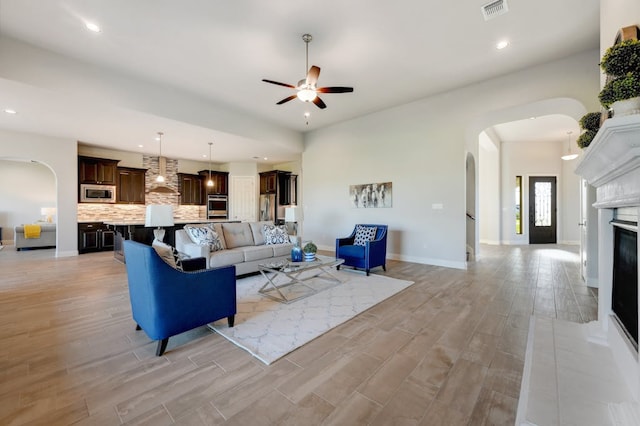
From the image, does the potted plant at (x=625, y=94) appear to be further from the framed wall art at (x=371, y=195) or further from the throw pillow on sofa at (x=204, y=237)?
the framed wall art at (x=371, y=195)

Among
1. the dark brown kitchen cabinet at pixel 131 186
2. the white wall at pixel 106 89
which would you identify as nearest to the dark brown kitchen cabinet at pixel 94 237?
the dark brown kitchen cabinet at pixel 131 186

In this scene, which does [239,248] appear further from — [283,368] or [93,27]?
[93,27]

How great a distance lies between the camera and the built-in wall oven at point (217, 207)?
1000 cm

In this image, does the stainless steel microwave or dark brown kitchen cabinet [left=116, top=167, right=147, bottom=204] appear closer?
the stainless steel microwave

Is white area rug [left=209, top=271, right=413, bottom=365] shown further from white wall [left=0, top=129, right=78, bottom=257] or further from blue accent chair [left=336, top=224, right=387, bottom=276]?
white wall [left=0, top=129, right=78, bottom=257]

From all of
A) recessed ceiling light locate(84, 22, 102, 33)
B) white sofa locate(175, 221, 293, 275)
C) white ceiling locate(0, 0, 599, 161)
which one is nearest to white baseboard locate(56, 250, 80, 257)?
white ceiling locate(0, 0, 599, 161)

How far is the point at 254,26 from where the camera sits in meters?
3.41

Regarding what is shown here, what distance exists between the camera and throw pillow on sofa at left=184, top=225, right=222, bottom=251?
430cm

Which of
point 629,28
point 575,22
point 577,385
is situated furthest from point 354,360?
point 575,22

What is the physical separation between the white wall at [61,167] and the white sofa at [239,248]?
4570mm

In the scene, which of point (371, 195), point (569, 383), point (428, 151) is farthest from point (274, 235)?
point (569, 383)

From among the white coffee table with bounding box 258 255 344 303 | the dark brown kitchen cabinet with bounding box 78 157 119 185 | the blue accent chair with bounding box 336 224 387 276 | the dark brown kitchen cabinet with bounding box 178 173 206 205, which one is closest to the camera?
the white coffee table with bounding box 258 255 344 303

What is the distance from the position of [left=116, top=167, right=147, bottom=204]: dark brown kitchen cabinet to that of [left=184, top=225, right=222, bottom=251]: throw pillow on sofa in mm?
5396

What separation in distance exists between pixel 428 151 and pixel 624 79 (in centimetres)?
435
